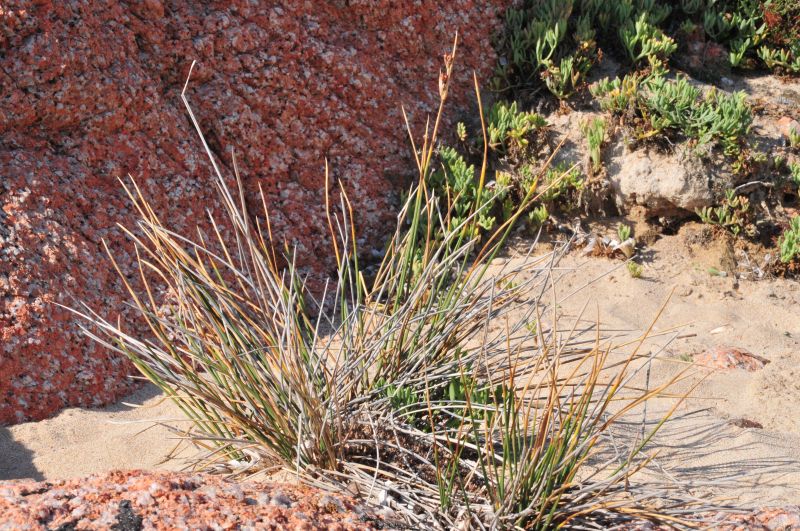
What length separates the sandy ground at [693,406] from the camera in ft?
10.2

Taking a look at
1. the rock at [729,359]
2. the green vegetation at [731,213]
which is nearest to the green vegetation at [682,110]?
the green vegetation at [731,213]

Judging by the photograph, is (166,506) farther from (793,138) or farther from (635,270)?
(793,138)

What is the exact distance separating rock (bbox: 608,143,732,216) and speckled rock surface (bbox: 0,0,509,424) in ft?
4.01

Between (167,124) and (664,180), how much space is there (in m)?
3.14

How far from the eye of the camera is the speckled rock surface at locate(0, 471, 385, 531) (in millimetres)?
2064

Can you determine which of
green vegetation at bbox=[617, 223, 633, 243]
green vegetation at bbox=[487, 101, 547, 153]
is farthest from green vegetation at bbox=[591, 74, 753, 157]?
green vegetation at bbox=[617, 223, 633, 243]

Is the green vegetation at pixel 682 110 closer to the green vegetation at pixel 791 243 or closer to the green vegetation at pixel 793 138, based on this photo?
the green vegetation at pixel 793 138

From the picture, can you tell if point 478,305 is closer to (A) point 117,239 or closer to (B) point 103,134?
(A) point 117,239

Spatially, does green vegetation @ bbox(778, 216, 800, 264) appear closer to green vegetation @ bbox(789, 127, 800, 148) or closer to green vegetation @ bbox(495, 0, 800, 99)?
green vegetation @ bbox(789, 127, 800, 148)

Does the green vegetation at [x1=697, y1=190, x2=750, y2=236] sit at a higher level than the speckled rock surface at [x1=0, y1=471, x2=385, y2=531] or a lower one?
lower

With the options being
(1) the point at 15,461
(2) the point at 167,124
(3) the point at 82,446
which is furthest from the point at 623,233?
(1) the point at 15,461

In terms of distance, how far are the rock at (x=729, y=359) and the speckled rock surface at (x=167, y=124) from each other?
6.86 ft

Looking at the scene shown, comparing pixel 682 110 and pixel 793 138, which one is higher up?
pixel 682 110

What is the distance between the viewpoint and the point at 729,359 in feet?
13.3
